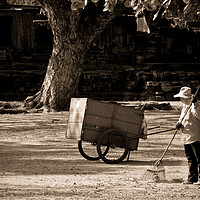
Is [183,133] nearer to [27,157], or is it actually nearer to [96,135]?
[96,135]

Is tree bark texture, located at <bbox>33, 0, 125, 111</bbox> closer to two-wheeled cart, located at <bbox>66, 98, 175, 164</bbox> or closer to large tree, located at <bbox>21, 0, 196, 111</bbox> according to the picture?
large tree, located at <bbox>21, 0, 196, 111</bbox>

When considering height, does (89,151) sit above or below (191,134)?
below

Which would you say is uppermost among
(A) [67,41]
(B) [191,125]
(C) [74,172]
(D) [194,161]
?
(A) [67,41]

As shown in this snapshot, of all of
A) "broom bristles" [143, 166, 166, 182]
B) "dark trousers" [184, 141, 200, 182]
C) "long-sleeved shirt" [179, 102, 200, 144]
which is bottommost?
"broom bristles" [143, 166, 166, 182]

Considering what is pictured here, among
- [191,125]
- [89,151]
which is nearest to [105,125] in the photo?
[89,151]

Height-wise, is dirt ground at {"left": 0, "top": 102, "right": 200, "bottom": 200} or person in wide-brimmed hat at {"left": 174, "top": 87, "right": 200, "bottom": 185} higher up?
person in wide-brimmed hat at {"left": 174, "top": 87, "right": 200, "bottom": 185}

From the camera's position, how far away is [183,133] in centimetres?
859

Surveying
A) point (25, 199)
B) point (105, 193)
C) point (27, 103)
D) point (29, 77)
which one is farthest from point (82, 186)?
point (29, 77)

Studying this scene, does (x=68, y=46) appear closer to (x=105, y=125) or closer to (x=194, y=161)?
(x=105, y=125)

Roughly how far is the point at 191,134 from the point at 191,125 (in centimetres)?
14

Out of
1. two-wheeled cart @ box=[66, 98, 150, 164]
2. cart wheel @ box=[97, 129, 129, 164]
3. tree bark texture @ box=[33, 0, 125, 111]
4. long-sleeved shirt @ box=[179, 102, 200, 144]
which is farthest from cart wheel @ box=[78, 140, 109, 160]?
tree bark texture @ box=[33, 0, 125, 111]

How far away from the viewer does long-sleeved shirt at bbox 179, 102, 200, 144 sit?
8508 millimetres

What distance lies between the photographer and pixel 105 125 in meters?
10.4

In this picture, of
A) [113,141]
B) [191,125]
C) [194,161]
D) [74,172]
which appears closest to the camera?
[194,161]
